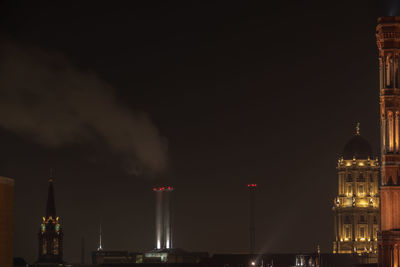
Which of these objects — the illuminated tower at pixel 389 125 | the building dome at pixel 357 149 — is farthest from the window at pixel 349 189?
the illuminated tower at pixel 389 125

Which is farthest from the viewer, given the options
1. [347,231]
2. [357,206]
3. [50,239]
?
[50,239]

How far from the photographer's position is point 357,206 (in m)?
156

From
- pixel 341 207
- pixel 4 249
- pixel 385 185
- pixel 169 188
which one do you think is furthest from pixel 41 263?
pixel 385 185

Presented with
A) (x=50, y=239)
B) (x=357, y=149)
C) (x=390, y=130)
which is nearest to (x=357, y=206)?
(x=357, y=149)

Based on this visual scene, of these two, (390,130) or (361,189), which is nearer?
(390,130)

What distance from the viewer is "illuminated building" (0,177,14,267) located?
7762 cm

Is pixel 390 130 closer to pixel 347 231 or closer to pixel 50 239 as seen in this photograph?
pixel 347 231

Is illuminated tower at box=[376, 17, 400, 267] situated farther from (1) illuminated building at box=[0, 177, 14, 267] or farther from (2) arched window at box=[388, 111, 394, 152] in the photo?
(1) illuminated building at box=[0, 177, 14, 267]

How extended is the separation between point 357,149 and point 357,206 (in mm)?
8185

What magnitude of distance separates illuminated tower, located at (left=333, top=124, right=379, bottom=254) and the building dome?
818 millimetres

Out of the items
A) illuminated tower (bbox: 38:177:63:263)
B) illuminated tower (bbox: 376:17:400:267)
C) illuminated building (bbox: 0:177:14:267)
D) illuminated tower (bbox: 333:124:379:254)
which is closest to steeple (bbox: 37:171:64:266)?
illuminated tower (bbox: 38:177:63:263)

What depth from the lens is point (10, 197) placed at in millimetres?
78750

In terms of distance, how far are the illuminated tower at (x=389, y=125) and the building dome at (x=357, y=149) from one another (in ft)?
272

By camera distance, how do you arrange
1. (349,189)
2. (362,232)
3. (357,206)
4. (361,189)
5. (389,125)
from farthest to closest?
(349,189)
(361,189)
(362,232)
(357,206)
(389,125)
